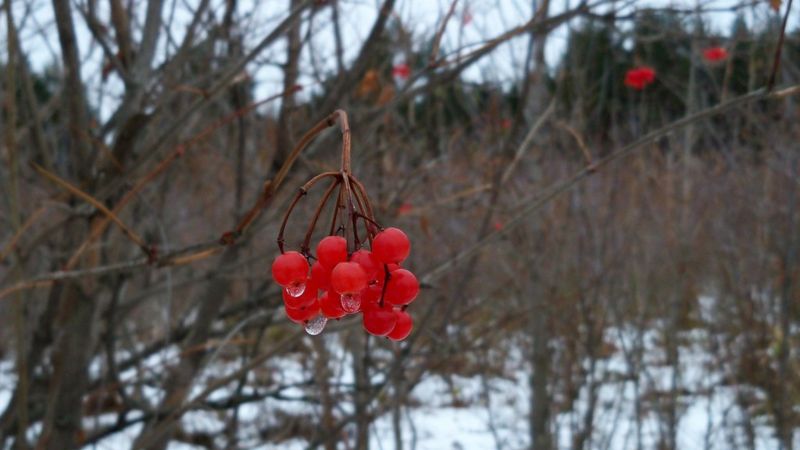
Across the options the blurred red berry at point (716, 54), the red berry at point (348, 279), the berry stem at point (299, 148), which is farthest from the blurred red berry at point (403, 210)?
the red berry at point (348, 279)

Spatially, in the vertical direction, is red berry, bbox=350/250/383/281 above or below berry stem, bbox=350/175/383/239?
below

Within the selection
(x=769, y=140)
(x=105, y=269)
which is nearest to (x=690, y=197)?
(x=769, y=140)

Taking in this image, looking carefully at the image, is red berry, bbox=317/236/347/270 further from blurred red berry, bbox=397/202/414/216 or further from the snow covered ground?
the snow covered ground

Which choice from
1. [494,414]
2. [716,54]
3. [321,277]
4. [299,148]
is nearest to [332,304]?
[321,277]

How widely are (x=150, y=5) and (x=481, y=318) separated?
198 inches

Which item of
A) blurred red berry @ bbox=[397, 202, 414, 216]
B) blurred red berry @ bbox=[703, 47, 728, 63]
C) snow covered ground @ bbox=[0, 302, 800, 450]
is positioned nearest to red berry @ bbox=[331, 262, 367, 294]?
blurred red berry @ bbox=[397, 202, 414, 216]

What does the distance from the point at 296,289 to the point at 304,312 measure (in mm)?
62

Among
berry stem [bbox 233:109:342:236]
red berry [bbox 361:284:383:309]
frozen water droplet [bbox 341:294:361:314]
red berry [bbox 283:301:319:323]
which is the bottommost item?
frozen water droplet [bbox 341:294:361:314]

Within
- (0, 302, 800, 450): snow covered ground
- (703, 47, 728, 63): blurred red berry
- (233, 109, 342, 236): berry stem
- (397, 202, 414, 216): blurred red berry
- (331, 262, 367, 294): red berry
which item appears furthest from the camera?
(0, 302, 800, 450): snow covered ground

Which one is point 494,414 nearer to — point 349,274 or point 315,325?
point 315,325

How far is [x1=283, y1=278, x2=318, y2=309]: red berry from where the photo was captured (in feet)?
3.29

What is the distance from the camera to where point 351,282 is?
896mm

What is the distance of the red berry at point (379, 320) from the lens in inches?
39.3

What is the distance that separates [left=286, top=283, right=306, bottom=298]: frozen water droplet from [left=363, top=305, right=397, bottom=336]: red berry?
9cm
